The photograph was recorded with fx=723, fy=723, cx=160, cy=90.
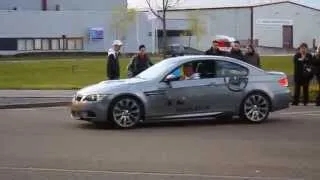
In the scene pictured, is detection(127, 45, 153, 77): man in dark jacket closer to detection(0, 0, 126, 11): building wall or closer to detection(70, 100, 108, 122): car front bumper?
detection(70, 100, 108, 122): car front bumper

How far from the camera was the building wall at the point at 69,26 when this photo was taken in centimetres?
8088

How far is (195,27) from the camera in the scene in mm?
90375

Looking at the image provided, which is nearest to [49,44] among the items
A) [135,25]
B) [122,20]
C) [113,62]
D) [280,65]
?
[122,20]

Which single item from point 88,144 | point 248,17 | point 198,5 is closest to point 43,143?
point 88,144

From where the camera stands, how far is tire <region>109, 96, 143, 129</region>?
13922 millimetres

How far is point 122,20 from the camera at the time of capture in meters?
85.2

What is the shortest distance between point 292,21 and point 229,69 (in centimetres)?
8584

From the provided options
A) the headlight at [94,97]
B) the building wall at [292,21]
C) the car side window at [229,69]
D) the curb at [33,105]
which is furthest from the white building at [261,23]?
the headlight at [94,97]

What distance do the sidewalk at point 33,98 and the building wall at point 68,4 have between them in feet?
215

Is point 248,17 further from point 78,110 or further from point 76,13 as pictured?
point 78,110

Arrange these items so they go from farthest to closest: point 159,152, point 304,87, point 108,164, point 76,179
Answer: point 304,87
point 159,152
point 108,164
point 76,179

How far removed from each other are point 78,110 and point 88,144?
245cm

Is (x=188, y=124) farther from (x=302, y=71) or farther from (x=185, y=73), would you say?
(x=302, y=71)

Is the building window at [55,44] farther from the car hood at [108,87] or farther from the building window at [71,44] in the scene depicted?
the car hood at [108,87]
